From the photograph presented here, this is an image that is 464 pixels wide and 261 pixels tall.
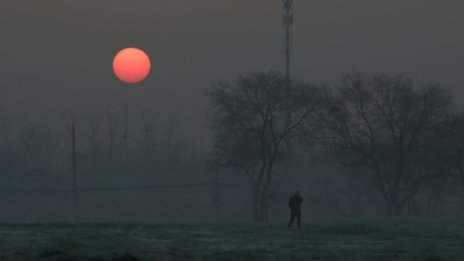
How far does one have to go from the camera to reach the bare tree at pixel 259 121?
252 ft

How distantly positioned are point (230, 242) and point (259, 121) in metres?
44.5

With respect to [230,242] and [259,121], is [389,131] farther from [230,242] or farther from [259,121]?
[230,242]

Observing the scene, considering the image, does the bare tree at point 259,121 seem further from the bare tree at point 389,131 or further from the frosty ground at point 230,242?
the frosty ground at point 230,242

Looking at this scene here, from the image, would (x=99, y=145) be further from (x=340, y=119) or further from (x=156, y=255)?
(x=156, y=255)

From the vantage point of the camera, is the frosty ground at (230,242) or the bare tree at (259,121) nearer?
→ the frosty ground at (230,242)

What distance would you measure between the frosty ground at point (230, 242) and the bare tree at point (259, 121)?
31725 mm

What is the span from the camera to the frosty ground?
91.0 ft

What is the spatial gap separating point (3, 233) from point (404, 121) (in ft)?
149

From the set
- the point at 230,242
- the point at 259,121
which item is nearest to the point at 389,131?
the point at 259,121

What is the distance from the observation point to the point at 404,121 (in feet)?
247

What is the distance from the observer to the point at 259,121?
3081 inches

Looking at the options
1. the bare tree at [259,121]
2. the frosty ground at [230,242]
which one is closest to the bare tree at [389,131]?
the bare tree at [259,121]

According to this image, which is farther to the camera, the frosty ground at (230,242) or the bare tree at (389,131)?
the bare tree at (389,131)

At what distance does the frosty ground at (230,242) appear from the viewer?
27734mm
